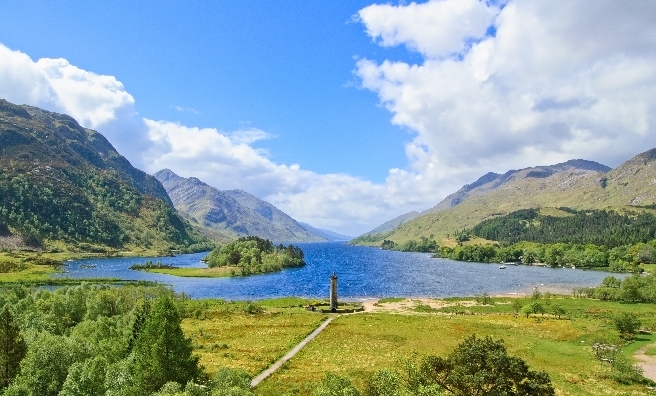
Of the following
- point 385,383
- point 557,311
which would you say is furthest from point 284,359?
point 557,311

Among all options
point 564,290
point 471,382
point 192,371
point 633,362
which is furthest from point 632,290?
point 192,371

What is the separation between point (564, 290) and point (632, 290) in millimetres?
34648

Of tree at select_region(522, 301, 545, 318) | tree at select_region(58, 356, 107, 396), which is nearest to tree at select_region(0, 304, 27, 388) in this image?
tree at select_region(58, 356, 107, 396)

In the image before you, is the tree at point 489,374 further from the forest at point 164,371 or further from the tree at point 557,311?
the tree at point 557,311

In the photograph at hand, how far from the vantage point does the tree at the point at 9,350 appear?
37.4m

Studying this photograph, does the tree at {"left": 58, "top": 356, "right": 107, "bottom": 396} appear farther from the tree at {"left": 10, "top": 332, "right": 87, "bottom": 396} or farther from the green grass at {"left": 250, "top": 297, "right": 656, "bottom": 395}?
the green grass at {"left": 250, "top": 297, "right": 656, "bottom": 395}

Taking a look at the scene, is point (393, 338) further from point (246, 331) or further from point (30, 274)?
point (30, 274)

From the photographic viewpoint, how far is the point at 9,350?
38312 millimetres

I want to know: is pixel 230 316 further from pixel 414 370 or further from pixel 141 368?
pixel 414 370

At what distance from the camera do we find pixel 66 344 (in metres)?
37.5

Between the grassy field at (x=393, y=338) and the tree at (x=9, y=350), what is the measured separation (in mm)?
22446

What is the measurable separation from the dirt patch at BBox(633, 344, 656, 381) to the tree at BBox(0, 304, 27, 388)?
2837 inches

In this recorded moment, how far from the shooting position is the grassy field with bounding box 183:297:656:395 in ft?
175

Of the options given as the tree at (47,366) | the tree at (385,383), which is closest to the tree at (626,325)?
the tree at (385,383)
